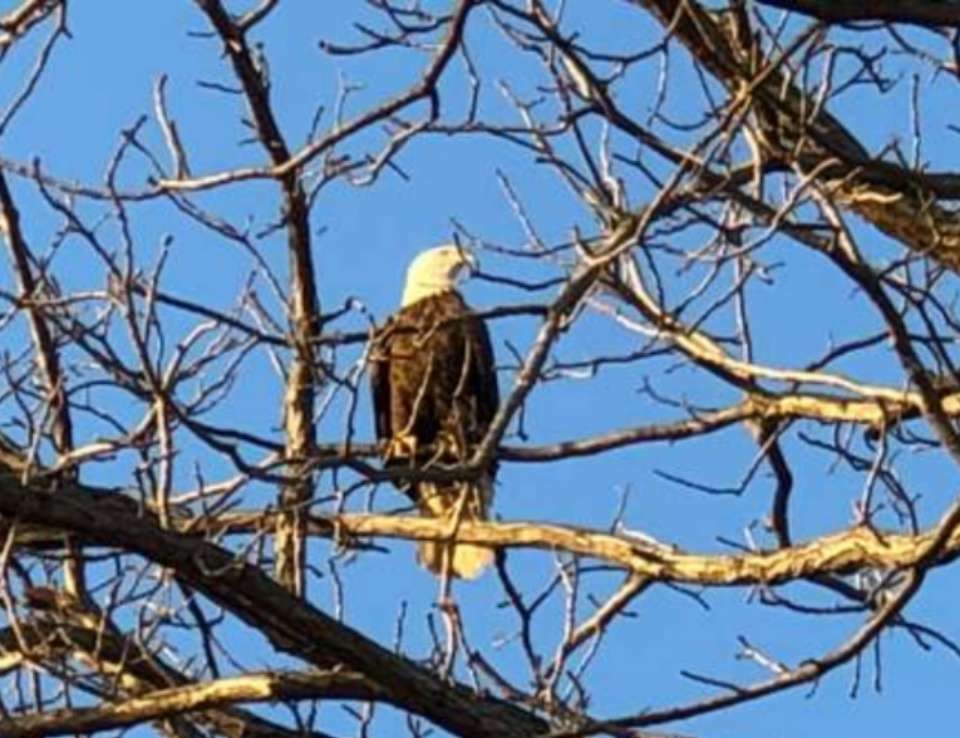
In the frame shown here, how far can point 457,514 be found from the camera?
14.8 feet

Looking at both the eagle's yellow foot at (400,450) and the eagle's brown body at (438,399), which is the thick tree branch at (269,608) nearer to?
the eagle's brown body at (438,399)

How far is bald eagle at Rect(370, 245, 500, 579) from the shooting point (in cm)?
489

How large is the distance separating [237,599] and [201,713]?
36 cm

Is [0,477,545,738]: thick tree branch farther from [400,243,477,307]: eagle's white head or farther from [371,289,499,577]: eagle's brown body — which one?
[400,243,477,307]: eagle's white head

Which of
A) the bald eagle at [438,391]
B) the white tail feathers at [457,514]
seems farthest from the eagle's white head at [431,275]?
the white tail feathers at [457,514]

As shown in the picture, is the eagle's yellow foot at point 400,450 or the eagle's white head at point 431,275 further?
the eagle's white head at point 431,275

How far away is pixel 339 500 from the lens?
4.08 m

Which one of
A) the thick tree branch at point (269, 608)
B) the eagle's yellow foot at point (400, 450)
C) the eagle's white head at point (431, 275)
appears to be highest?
the eagle's white head at point (431, 275)

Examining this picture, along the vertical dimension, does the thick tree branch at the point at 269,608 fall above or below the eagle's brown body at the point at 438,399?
below

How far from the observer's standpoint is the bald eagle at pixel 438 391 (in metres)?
4.89

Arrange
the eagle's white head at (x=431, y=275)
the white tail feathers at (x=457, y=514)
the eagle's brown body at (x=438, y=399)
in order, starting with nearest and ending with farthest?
the white tail feathers at (x=457, y=514)
the eagle's brown body at (x=438, y=399)
the eagle's white head at (x=431, y=275)

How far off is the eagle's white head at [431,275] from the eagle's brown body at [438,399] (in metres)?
0.07

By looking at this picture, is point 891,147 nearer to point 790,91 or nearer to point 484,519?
point 790,91

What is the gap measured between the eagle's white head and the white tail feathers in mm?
2677
